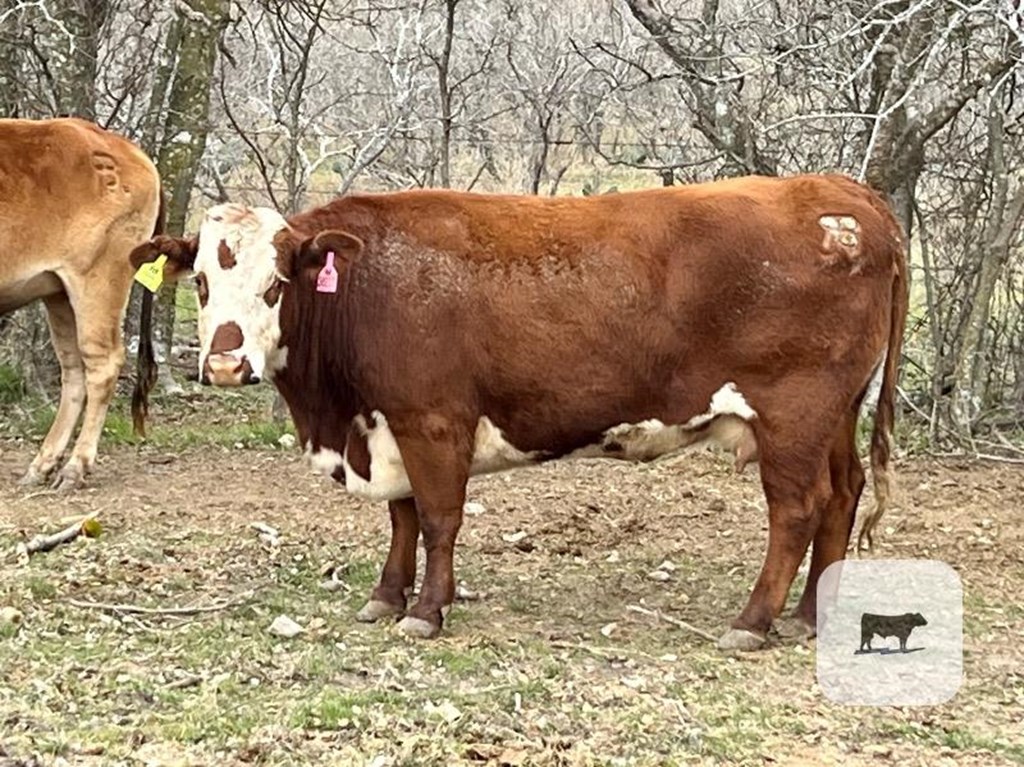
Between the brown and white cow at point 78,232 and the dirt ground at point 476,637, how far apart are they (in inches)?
15.9

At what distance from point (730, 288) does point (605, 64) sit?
14.7 metres

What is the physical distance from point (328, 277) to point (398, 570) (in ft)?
3.95

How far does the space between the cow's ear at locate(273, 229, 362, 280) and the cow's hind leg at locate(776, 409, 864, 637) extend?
197 centimetres

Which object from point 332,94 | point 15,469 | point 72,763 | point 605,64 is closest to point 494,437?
point 72,763

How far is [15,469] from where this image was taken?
8508 mm

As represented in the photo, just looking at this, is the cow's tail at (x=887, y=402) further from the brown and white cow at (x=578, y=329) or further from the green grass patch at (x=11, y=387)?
the green grass patch at (x=11, y=387)

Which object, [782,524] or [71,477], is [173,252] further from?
[71,477]

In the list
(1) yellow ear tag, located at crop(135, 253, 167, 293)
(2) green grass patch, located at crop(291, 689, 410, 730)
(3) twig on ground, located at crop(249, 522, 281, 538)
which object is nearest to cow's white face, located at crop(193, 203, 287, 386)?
(1) yellow ear tag, located at crop(135, 253, 167, 293)

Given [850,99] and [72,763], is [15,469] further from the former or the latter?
[850,99]

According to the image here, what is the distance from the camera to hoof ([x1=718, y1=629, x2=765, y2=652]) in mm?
5508

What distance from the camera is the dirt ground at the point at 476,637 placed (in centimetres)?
446

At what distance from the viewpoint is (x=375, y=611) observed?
5.81 meters

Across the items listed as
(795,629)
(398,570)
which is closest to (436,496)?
(398,570)

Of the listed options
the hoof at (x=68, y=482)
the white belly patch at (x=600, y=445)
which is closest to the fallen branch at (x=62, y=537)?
the hoof at (x=68, y=482)
